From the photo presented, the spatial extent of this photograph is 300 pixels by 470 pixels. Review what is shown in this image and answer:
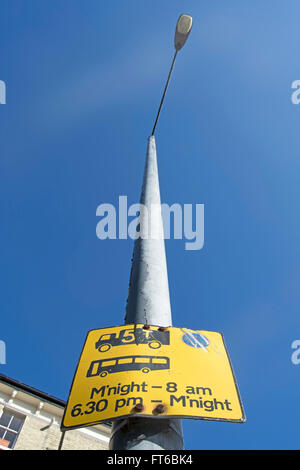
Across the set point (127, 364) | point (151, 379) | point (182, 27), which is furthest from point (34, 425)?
point (182, 27)

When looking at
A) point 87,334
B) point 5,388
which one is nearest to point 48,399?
point 5,388

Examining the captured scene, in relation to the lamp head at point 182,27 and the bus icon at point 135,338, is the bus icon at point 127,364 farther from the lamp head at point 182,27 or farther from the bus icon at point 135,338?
the lamp head at point 182,27

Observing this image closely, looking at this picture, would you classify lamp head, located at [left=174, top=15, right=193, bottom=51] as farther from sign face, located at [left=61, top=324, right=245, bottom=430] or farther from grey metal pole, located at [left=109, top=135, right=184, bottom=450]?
sign face, located at [left=61, top=324, right=245, bottom=430]

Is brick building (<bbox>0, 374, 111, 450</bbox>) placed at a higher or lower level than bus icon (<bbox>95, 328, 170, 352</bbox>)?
higher

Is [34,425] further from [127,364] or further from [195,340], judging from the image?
[127,364]

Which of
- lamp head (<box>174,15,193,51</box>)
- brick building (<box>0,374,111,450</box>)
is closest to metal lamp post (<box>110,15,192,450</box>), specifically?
lamp head (<box>174,15,193,51</box>)

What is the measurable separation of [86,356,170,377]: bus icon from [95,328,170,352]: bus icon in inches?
4.8

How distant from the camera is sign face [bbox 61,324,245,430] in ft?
7.25

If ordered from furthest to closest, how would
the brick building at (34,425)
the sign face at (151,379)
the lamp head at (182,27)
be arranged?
the brick building at (34,425) → the lamp head at (182,27) → the sign face at (151,379)

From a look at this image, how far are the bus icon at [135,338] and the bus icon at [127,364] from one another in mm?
123

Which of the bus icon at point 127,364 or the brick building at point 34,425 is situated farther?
the brick building at point 34,425

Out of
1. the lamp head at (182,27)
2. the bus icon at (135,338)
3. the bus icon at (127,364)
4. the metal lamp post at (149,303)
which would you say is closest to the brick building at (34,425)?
the metal lamp post at (149,303)

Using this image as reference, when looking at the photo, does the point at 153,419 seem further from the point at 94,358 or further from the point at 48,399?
the point at 48,399

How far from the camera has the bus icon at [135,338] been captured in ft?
8.72
